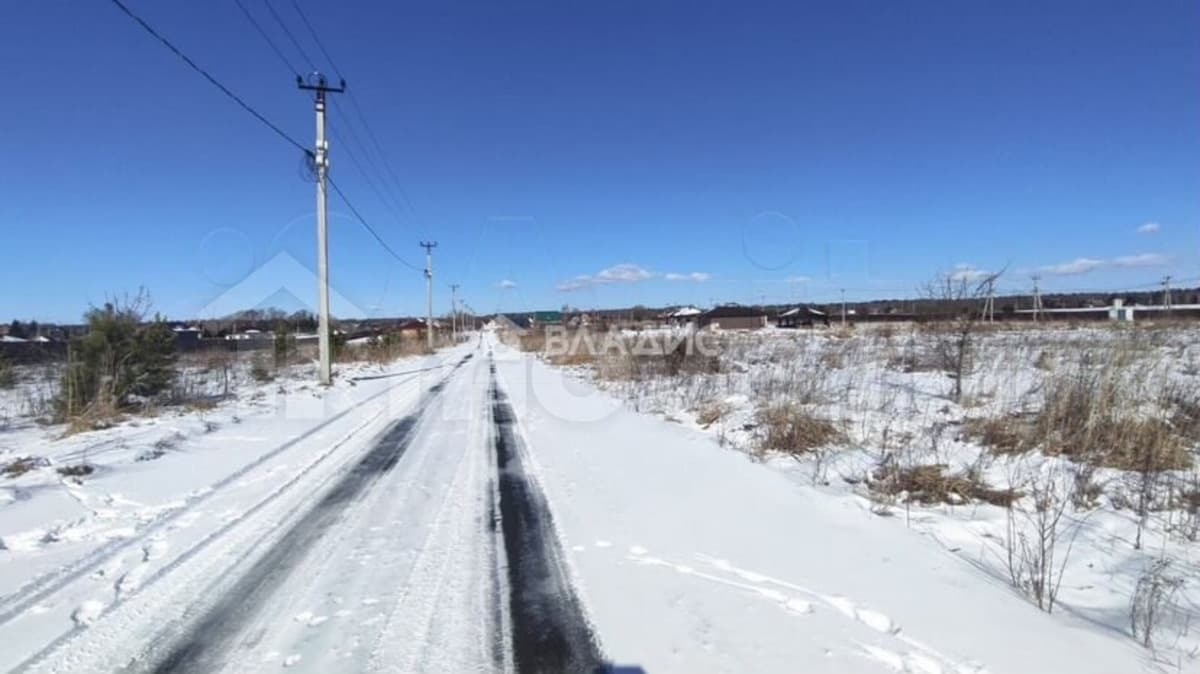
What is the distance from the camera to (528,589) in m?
3.37

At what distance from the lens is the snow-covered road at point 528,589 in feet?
8.55

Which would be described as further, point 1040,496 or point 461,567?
point 1040,496

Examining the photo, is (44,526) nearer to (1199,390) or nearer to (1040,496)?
(1040,496)

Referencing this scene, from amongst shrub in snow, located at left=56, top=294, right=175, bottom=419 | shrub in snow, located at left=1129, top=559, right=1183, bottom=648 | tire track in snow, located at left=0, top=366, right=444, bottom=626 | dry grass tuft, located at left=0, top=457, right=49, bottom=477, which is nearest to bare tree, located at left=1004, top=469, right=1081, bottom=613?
shrub in snow, located at left=1129, top=559, right=1183, bottom=648

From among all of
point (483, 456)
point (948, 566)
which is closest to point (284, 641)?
point (948, 566)

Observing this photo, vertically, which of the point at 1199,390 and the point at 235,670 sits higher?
the point at 1199,390

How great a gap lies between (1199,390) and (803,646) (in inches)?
362

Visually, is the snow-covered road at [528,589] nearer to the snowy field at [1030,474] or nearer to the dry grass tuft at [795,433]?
the snowy field at [1030,474]

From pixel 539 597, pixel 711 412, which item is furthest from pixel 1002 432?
pixel 539 597

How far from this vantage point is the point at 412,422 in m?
9.76

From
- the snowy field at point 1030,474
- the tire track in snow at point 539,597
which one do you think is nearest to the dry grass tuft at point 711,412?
the snowy field at point 1030,474

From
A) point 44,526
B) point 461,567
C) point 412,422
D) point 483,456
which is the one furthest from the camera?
point 412,422

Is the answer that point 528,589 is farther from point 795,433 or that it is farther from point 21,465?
A: point 21,465

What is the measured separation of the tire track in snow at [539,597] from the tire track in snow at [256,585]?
53.6 inches
